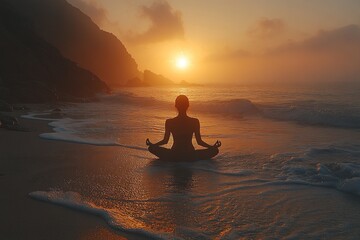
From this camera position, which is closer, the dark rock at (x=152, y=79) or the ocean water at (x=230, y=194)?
the ocean water at (x=230, y=194)

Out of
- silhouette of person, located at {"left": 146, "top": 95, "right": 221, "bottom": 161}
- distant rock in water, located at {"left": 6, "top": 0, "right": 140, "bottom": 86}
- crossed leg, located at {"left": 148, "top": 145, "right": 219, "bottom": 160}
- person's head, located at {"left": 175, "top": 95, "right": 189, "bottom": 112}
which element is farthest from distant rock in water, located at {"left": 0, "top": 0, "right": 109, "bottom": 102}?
distant rock in water, located at {"left": 6, "top": 0, "right": 140, "bottom": 86}

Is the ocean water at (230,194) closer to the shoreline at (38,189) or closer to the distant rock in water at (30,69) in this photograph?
the shoreline at (38,189)

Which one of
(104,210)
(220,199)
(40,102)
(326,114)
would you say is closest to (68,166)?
(104,210)

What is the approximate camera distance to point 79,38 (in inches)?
4574

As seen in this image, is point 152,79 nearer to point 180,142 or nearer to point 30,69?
point 30,69

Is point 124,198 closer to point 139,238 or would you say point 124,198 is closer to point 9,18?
point 139,238

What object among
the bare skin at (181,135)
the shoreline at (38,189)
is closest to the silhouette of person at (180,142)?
the bare skin at (181,135)

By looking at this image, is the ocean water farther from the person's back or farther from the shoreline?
the person's back

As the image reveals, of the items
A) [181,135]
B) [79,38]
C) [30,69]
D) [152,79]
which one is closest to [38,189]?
[181,135]

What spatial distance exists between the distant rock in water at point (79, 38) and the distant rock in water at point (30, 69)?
→ 46.5 metres

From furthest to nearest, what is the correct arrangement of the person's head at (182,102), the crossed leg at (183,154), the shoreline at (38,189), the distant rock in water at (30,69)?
1. the distant rock in water at (30,69)
2. the crossed leg at (183,154)
3. the person's head at (182,102)
4. the shoreline at (38,189)

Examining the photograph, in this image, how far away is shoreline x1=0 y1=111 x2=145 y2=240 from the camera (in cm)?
424

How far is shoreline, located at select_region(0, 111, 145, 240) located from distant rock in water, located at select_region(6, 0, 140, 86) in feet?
270

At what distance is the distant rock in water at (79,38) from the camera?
97700 millimetres
